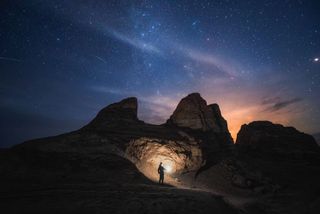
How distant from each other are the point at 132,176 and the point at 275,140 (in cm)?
5279

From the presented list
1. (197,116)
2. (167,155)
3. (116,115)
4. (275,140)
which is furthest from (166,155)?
(275,140)

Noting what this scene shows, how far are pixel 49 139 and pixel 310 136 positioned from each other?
242ft

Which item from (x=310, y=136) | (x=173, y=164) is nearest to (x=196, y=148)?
(x=173, y=164)

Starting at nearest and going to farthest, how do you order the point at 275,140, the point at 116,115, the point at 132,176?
the point at 132,176 → the point at 116,115 → the point at 275,140

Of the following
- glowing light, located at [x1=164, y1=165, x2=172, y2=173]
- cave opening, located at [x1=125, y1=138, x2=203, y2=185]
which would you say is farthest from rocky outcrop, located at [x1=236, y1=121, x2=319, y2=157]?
glowing light, located at [x1=164, y1=165, x2=172, y2=173]

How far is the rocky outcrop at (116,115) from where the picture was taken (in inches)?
1258

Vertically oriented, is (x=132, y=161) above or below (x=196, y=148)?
below

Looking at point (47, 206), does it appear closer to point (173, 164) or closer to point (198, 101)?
point (173, 164)

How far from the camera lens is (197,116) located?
4634cm

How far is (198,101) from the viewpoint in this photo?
5056 cm

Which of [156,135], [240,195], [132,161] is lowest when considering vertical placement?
[240,195]

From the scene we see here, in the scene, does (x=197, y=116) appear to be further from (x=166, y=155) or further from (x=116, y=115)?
(x=116, y=115)

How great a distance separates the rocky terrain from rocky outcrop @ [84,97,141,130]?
17cm

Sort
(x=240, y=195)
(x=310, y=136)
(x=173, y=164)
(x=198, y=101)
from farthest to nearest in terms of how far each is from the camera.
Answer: (x=310, y=136), (x=198, y=101), (x=173, y=164), (x=240, y=195)
